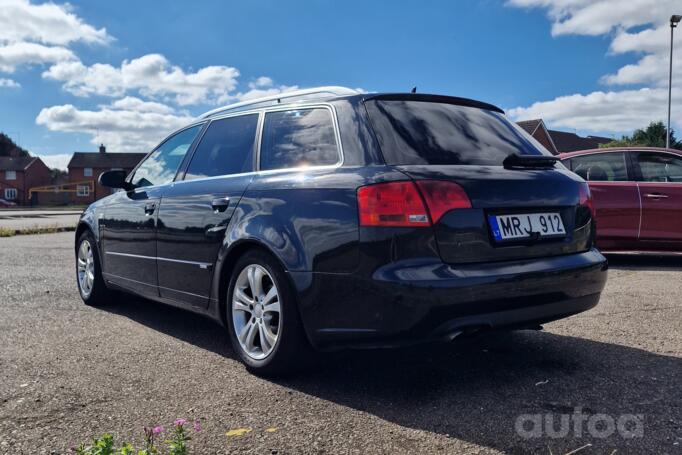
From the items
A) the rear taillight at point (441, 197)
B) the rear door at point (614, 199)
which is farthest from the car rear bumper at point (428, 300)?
the rear door at point (614, 199)

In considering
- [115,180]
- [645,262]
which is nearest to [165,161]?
[115,180]

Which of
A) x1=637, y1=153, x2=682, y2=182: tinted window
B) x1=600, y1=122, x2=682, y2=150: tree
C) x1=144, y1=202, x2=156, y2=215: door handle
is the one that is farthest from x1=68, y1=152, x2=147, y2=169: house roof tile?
x1=144, y1=202, x2=156, y2=215: door handle

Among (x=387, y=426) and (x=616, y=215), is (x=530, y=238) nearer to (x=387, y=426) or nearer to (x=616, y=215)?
(x=387, y=426)

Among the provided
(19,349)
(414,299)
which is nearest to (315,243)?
(414,299)

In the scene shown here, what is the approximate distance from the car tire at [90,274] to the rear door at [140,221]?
0.80ft

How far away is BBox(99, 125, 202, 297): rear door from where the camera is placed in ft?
16.0

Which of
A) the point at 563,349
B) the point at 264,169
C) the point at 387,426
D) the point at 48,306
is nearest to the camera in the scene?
the point at 387,426

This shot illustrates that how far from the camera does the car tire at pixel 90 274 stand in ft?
19.3

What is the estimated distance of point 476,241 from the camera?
10.3 feet

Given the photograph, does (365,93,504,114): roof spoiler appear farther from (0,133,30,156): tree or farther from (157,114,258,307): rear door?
(0,133,30,156): tree

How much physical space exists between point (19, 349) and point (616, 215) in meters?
7.22

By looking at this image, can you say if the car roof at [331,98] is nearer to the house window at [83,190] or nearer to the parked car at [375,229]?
the parked car at [375,229]

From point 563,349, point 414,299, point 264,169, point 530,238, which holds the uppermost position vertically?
point 264,169

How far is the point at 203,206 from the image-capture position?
4191 millimetres
